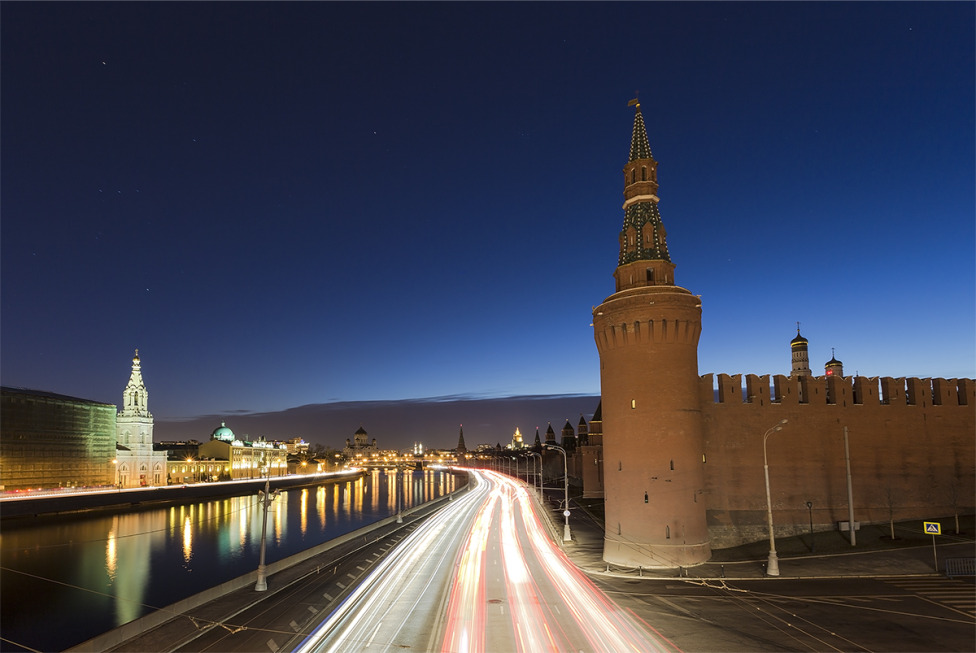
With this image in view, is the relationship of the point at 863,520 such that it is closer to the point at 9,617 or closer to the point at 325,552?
the point at 325,552

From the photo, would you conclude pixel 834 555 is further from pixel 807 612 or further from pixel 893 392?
pixel 893 392

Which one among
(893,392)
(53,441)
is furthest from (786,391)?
(53,441)

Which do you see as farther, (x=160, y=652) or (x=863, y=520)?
(x=863, y=520)

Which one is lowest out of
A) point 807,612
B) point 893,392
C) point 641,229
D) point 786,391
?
point 807,612

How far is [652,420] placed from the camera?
114ft

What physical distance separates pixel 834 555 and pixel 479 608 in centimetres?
2221

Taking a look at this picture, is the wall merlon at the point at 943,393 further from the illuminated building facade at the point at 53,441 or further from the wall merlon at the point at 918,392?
the illuminated building facade at the point at 53,441

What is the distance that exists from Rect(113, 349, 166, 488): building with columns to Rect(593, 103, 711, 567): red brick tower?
12415 centimetres

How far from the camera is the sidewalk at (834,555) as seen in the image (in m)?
29.9

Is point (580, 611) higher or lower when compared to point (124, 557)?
higher

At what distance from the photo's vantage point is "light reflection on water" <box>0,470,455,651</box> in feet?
117

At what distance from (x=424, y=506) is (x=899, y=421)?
186 ft

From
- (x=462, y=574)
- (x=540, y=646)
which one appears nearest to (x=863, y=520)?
(x=462, y=574)

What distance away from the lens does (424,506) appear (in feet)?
258
